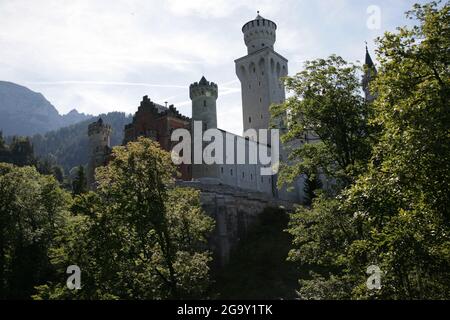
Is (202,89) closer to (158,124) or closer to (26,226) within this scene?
(158,124)

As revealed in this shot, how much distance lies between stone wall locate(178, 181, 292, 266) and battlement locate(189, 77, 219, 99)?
10857 millimetres

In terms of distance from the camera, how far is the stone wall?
40.9m

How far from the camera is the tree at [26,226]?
3127 cm

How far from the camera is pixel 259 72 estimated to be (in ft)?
234

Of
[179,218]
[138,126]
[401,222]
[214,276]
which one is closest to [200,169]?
[138,126]

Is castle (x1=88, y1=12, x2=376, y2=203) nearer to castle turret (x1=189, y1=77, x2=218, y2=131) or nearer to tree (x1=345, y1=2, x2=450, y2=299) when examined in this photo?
castle turret (x1=189, y1=77, x2=218, y2=131)

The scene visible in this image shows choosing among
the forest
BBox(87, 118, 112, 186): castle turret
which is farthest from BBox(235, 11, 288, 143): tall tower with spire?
the forest

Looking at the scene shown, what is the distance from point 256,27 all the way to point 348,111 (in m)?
57.8

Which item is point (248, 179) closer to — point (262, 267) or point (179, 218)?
point (262, 267)

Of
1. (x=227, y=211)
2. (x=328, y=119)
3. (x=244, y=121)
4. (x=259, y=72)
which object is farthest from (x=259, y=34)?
(x=328, y=119)

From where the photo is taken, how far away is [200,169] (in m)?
50.3

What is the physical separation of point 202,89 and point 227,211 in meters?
15.7

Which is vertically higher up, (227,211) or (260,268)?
(227,211)

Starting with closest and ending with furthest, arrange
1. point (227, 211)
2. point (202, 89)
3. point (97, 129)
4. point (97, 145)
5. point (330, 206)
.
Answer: point (330, 206), point (227, 211), point (202, 89), point (97, 145), point (97, 129)
